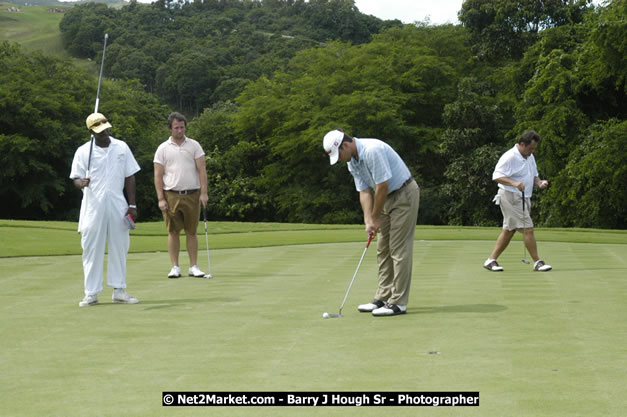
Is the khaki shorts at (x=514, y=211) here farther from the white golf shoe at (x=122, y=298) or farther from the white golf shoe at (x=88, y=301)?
the white golf shoe at (x=88, y=301)

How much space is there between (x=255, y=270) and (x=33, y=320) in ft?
17.2

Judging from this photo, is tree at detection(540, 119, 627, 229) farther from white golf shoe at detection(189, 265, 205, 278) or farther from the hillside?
the hillside

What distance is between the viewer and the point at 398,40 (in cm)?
6306

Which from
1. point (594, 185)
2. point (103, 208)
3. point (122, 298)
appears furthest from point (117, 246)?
point (594, 185)

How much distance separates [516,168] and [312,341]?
7.01 m

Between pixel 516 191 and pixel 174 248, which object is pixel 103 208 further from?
pixel 516 191

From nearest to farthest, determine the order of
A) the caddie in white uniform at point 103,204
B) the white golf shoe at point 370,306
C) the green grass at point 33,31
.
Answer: the white golf shoe at point 370,306
the caddie in white uniform at point 103,204
the green grass at point 33,31

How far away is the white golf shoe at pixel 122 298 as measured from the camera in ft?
29.9

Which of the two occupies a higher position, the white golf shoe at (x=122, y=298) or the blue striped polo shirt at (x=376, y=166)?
the blue striped polo shirt at (x=376, y=166)

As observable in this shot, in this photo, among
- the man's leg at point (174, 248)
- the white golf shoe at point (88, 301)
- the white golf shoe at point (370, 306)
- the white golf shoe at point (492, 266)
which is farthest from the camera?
the white golf shoe at point (492, 266)

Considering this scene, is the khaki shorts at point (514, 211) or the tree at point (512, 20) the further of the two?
the tree at point (512, 20)

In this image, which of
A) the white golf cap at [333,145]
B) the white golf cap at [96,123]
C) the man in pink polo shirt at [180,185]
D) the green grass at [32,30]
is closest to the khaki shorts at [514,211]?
the man in pink polo shirt at [180,185]

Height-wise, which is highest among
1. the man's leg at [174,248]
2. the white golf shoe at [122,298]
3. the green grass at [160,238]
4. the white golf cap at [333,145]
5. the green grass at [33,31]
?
the green grass at [33,31]

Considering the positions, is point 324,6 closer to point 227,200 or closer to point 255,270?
point 227,200
